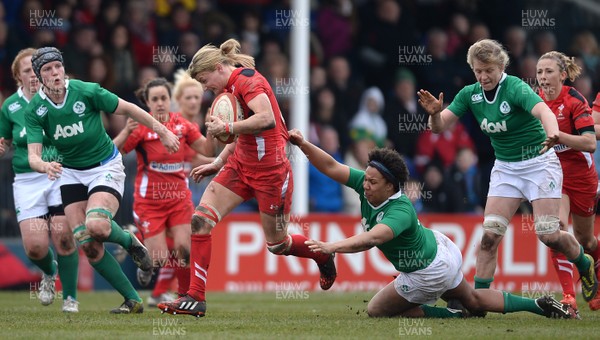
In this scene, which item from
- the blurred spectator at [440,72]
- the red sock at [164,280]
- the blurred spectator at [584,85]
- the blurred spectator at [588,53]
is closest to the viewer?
the red sock at [164,280]

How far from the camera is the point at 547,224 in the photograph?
9.20 metres

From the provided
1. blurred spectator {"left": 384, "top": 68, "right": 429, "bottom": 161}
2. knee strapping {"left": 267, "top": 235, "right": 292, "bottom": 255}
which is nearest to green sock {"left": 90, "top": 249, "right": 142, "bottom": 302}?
knee strapping {"left": 267, "top": 235, "right": 292, "bottom": 255}

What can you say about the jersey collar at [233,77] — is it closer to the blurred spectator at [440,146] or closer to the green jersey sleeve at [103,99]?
the green jersey sleeve at [103,99]

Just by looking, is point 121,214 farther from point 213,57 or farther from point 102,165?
point 213,57

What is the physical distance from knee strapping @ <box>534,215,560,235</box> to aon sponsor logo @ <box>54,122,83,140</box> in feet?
13.5

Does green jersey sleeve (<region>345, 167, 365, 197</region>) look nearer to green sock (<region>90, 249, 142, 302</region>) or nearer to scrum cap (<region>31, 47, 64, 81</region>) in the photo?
green sock (<region>90, 249, 142, 302</region>)

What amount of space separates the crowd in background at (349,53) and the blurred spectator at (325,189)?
0.02 meters

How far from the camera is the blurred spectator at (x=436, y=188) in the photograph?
1590 centimetres

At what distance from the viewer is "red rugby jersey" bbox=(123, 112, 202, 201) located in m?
11.1

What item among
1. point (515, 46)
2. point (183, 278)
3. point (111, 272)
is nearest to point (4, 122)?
point (111, 272)

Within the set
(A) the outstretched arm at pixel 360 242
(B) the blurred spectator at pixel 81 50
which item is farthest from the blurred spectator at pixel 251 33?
(A) the outstretched arm at pixel 360 242

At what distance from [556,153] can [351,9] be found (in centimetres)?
846

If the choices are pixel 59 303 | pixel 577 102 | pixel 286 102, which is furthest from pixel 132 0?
pixel 577 102

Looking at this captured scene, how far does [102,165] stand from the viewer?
9.48 meters
